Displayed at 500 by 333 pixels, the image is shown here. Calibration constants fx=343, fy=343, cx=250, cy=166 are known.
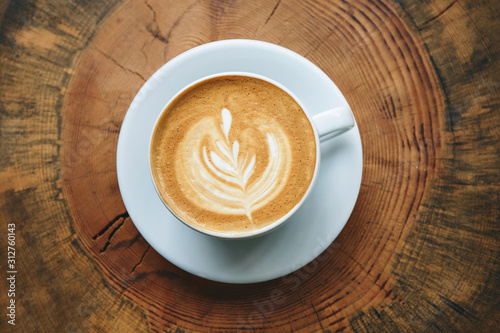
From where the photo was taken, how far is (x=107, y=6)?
173cm

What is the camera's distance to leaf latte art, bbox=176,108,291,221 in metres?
1.32

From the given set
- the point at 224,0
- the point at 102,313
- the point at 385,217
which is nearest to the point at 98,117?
the point at 224,0

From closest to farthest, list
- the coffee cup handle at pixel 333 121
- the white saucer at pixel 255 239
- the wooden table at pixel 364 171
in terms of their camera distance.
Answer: the coffee cup handle at pixel 333 121 → the white saucer at pixel 255 239 → the wooden table at pixel 364 171

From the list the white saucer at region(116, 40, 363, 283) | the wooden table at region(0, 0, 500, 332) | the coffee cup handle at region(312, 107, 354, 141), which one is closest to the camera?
the coffee cup handle at region(312, 107, 354, 141)

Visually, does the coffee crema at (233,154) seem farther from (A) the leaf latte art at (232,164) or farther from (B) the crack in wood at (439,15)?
(B) the crack in wood at (439,15)

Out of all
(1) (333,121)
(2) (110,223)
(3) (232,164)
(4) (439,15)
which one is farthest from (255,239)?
(4) (439,15)

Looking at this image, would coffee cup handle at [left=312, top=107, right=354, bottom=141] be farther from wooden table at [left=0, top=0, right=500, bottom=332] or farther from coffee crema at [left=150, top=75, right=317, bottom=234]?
wooden table at [left=0, top=0, right=500, bottom=332]

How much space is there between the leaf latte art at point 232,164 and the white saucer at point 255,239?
191 millimetres

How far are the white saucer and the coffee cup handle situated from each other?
0.34ft

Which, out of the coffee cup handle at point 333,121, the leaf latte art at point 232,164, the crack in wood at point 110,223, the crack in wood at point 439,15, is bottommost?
the crack in wood at point 110,223

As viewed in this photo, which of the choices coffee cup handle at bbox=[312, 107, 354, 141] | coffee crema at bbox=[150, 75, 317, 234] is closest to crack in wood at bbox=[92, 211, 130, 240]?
coffee crema at bbox=[150, 75, 317, 234]

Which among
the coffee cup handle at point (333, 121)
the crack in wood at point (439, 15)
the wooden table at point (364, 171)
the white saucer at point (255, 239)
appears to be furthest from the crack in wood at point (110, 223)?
the crack in wood at point (439, 15)

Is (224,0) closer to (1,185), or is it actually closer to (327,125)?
(327,125)

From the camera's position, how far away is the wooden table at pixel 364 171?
1.69 meters
